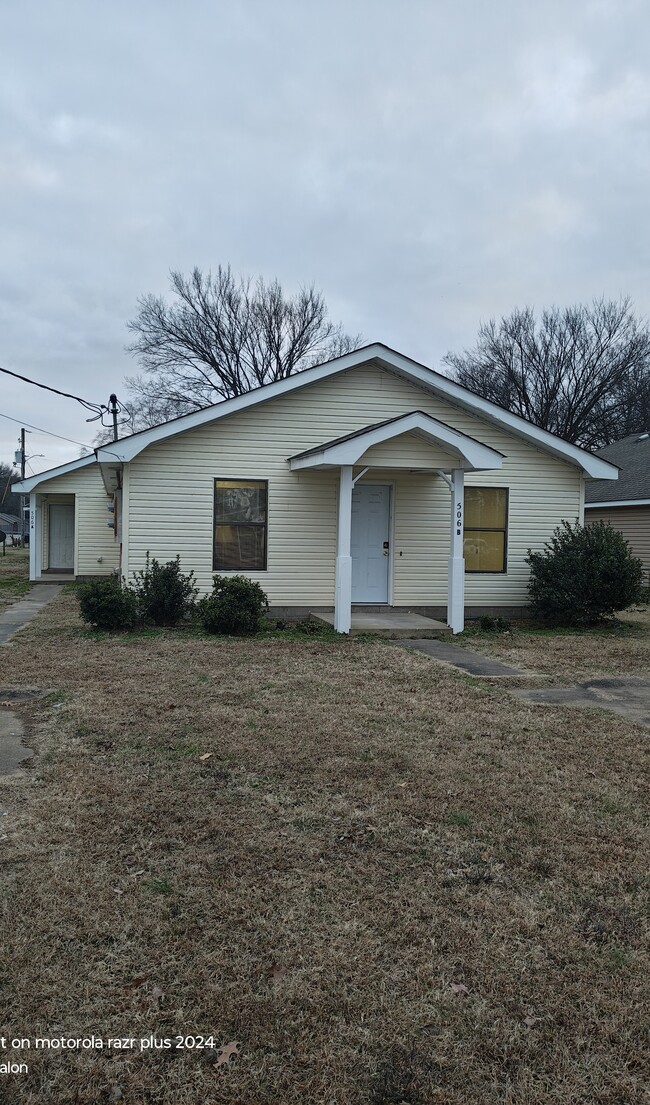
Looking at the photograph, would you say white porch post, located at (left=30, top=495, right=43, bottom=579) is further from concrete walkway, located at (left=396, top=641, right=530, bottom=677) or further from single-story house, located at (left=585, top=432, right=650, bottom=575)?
single-story house, located at (left=585, top=432, right=650, bottom=575)

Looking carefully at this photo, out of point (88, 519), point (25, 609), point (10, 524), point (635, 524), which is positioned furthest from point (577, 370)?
point (10, 524)

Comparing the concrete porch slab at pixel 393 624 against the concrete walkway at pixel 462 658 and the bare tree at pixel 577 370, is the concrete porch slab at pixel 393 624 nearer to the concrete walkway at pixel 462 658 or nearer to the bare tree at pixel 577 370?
the concrete walkway at pixel 462 658

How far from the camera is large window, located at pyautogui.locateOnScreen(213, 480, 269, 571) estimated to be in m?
12.0

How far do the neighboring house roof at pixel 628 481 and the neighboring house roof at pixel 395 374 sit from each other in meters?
7.06

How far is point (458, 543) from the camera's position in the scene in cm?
1170

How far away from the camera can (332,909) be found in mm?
3203

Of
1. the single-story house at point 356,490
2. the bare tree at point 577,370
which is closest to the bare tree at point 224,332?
the bare tree at point 577,370

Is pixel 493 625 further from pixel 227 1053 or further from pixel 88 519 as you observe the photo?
pixel 88 519

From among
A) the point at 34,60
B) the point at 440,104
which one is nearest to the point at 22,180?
the point at 34,60

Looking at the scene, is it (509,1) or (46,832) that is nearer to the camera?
(46,832)

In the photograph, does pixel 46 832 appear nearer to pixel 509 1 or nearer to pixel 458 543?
pixel 458 543

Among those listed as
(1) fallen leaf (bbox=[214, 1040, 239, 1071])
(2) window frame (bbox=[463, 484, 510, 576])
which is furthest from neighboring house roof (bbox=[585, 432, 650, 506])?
(1) fallen leaf (bbox=[214, 1040, 239, 1071])

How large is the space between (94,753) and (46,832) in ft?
4.31

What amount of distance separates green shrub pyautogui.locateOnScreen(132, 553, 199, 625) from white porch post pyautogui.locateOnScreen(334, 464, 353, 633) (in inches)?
95.9
